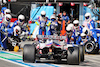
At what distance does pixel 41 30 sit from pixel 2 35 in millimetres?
3056

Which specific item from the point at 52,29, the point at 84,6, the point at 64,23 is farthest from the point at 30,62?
the point at 84,6

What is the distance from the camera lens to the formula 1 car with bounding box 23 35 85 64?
11648mm

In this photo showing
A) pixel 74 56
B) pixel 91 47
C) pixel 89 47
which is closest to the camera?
pixel 74 56

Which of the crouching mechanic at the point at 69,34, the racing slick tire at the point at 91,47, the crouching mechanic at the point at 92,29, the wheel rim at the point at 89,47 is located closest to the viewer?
the crouching mechanic at the point at 69,34

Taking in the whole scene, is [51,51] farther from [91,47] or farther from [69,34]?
[91,47]

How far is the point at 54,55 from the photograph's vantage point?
1202 centimetres

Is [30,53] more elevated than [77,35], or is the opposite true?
Result: [77,35]

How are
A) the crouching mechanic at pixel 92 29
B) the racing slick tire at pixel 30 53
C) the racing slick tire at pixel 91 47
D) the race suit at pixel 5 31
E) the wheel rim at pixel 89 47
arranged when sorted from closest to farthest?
the racing slick tire at pixel 30 53 → the racing slick tire at pixel 91 47 → the wheel rim at pixel 89 47 → the crouching mechanic at pixel 92 29 → the race suit at pixel 5 31

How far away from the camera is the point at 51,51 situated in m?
12.1

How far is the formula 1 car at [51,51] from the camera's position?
11.6 meters

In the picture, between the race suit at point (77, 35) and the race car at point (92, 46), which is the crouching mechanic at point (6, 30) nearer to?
the race suit at point (77, 35)

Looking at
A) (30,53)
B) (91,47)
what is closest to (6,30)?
(91,47)

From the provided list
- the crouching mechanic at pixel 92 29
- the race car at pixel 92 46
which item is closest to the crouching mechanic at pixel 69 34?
the race car at pixel 92 46

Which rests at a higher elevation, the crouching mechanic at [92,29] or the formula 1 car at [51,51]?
the crouching mechanic at [92,29]
